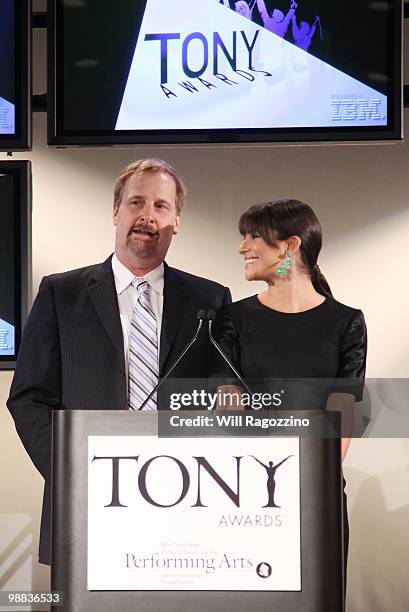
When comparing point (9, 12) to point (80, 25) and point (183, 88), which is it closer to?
point (80, 25)

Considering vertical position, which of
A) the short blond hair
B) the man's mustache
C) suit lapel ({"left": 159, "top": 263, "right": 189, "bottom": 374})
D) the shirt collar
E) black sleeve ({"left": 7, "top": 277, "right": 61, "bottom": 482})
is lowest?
black sleeve ({"left": 7, "top": 277, "right": 61, "bottom": 482})

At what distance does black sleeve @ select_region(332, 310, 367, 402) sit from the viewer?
281cm

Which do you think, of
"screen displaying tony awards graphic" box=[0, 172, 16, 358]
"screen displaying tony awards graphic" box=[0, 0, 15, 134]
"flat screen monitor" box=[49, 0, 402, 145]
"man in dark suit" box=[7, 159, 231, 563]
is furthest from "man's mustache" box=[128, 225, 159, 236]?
"screen displaying tony awards graphic" box=[0, 0, 15, 134]

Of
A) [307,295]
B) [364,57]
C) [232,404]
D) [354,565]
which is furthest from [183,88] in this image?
[354,565]

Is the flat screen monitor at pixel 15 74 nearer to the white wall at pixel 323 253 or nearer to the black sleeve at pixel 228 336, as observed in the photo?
the white wall at pixel 323 253

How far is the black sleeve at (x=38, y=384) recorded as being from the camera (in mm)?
2787

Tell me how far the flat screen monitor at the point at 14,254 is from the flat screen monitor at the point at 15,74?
0.10m

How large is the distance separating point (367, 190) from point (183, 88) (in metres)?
0.68

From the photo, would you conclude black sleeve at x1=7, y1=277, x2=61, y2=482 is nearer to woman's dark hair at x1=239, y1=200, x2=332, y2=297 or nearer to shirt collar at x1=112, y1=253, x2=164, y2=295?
shirt collar at x1=112, y1=253, x2=164, y2=295

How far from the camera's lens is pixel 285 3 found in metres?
2.86

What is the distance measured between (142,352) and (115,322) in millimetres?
136

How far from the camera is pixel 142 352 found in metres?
2.80

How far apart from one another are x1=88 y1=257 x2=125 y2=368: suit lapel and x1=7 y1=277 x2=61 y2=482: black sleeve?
0.14 metres

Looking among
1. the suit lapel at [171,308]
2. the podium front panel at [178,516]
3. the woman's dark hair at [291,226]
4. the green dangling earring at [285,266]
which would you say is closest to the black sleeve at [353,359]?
the woman's dark hair at [291,226]
